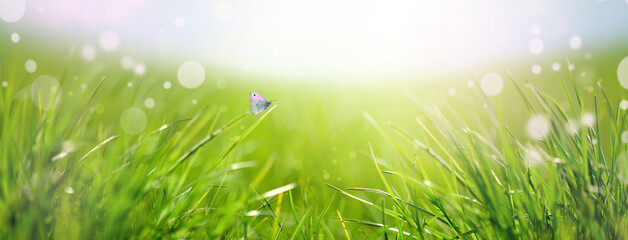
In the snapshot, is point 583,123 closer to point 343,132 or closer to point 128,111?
point 128,111

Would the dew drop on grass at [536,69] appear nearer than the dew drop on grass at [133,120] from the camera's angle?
No

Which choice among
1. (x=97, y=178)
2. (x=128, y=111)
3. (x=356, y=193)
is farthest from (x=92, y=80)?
(x=356, y=193)

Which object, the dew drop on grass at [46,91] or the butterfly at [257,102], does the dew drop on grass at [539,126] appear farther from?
the dew drop on grass at [46,91]

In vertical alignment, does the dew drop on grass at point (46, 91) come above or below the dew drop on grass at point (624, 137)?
above

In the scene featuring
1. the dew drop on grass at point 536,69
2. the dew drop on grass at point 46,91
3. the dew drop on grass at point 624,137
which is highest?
the dew drop on grass at point 46,91

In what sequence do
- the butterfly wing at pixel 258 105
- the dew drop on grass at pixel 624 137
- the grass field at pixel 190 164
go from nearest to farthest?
the grass field at pixel 190 164
the dew drop on grass at pixel 624 137
the butterfly wing at pixel 258 105

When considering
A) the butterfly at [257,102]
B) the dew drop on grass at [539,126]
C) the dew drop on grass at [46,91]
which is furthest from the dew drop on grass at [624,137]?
the dew drop on grass at [46,91]

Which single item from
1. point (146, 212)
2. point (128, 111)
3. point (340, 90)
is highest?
point (128, 111)

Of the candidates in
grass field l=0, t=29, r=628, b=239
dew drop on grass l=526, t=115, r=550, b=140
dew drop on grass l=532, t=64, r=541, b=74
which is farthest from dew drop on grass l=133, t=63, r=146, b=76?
dew drop on grass l=532, t=64, r=541, b=74
